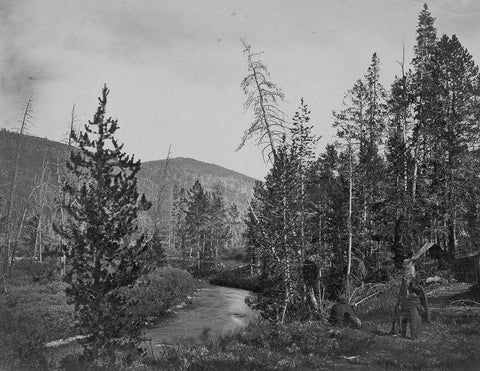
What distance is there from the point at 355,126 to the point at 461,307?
20594 mm

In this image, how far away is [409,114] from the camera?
103 feet

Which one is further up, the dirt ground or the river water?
the dirt ground

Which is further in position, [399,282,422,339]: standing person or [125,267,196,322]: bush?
[125,267,196,322]: bush

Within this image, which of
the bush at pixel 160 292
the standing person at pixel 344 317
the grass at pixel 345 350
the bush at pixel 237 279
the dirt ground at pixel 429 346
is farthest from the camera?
the bush at pixel 237 279

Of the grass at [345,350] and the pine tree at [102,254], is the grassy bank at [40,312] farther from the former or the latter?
the grass at [345,350]

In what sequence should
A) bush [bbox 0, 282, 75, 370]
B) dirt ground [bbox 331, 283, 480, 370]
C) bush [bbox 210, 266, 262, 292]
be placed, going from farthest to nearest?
bush [bbox 210, 266, 262, 292], bush [bbox 0, 282, 75, 370], dirt ground [bbox 331, 283, 480, 370]

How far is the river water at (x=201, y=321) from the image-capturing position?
2220cm

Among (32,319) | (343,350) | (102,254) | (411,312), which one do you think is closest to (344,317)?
(411,312)

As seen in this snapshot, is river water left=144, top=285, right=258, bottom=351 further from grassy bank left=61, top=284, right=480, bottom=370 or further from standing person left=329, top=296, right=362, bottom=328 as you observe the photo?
grassy bank left=61, top=284, right=480, bottom=370

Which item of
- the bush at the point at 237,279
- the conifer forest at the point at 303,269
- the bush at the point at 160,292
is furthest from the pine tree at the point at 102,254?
the bush at the point at 237,279

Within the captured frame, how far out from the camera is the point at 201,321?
27969 mm

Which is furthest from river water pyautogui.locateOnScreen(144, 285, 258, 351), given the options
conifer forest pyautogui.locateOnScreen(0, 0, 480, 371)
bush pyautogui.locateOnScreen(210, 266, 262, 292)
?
bush pyautogui.locateOnScreen(210, 266, 262, 292)

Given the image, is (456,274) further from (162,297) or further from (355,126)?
(162,297)

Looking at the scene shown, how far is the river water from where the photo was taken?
22203mm
